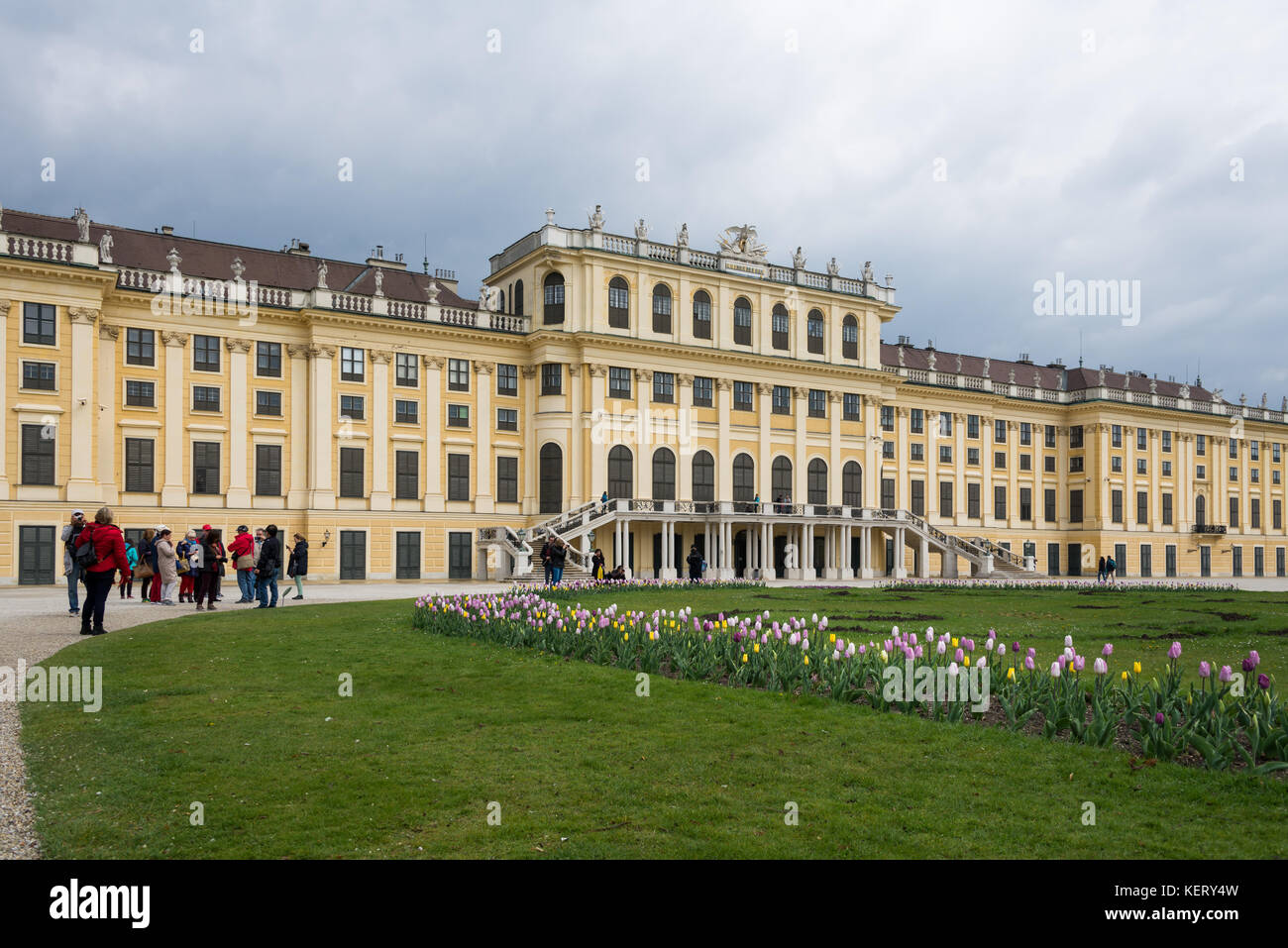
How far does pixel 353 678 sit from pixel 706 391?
43.6 metres

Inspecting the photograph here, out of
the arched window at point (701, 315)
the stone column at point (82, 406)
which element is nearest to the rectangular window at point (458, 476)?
the arched window at point (701, 315)

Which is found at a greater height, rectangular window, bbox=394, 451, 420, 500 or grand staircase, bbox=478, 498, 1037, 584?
rectangular window, bbox=394, 451, 420, 500

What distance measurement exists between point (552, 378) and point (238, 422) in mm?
15415

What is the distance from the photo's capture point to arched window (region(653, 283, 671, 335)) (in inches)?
2111

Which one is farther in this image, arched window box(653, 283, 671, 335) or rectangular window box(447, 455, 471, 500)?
arched window box(653, 283, 671, 335)

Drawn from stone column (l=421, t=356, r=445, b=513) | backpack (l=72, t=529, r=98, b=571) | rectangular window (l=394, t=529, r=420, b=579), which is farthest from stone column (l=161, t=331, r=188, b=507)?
backpack (l=72, t=529, r=98, b=571)

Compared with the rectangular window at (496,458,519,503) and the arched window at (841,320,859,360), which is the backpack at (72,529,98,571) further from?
the arched window at (841,320,859,360)

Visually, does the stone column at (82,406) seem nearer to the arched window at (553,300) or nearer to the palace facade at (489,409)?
the palace facade at (489,409)

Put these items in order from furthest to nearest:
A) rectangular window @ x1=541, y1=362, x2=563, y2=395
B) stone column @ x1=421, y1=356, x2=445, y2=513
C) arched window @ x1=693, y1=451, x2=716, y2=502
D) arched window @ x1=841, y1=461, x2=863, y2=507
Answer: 1. arched window @ x1=841, y1=461, x2=863, y2=507
2. arched window @ x1=693, y1=451, x2=716, y2=502
3. rectangular window @ x1=541, y1=362, x2=563, y2=395
4. stone column @ x1=421, y1=356, x2=445, y2=513

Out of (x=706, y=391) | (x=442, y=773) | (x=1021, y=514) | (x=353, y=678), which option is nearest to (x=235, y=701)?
(x=353, y=678)

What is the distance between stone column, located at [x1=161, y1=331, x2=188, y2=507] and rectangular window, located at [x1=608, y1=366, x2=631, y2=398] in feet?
67.1

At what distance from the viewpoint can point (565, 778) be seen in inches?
303
